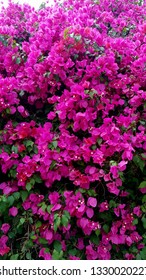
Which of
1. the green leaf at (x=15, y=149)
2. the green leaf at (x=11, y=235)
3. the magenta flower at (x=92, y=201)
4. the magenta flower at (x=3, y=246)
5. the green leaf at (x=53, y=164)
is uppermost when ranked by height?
the green leaf at (x=15, y=149)

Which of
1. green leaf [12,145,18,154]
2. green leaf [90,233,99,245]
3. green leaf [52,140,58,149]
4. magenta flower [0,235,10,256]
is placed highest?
green leaf [52,140,58,149]

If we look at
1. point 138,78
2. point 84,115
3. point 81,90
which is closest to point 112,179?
point 84,115

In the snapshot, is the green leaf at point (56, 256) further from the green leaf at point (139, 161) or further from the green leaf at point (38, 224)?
the green leaf at point (139, 161)

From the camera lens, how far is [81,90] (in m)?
1.74

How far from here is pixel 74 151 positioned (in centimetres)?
167

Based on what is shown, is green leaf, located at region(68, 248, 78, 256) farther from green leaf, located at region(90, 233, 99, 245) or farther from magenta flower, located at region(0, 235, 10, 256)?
magenta flower, located at region(0, 235, 10, 256)

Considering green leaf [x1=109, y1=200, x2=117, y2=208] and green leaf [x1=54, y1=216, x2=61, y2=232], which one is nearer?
green leaf [x1=54, y1=216, x2=61, y2=232]

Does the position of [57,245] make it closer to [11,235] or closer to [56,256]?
[56,256]

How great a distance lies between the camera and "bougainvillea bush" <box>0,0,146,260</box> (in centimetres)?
163

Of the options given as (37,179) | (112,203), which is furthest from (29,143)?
(112,203)

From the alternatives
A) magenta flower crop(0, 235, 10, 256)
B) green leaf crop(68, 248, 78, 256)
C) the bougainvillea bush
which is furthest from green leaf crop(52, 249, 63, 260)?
magenta flower crop(0, 235, 10, 256)

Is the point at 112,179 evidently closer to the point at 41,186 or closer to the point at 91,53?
the point at 41,186

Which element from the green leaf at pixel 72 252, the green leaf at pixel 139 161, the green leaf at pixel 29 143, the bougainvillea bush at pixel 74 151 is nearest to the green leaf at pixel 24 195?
the bougainvillea bush at pixel 74 151

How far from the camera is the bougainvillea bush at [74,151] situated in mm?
1633
